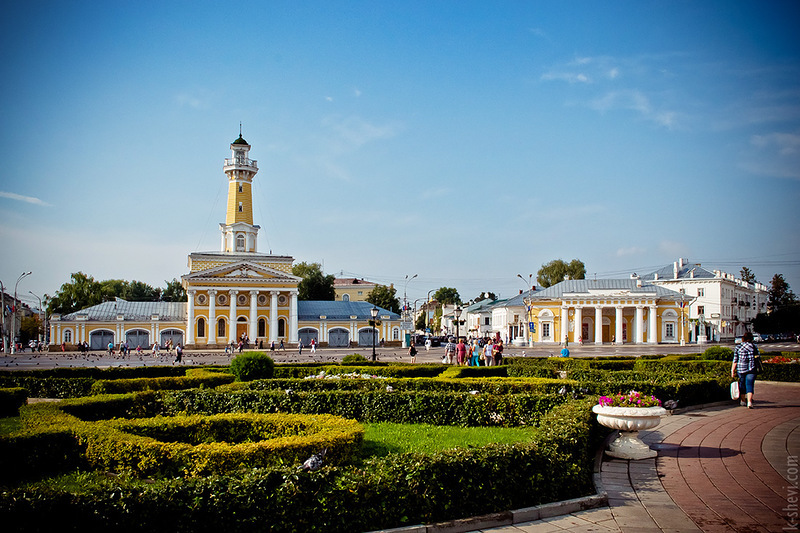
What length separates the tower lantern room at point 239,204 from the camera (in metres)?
68.1

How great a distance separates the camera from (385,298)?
94375 millimetres

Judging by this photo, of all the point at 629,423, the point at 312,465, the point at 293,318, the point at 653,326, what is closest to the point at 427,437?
the point at 629,423

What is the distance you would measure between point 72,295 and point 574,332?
2638 inches

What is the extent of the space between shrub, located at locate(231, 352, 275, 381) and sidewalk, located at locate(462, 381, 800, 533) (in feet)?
43.4

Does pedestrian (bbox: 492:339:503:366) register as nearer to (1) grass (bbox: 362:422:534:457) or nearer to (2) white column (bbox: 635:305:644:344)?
(1) grass (bbox: 362:422:534:457)

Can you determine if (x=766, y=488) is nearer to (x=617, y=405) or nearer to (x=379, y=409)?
(x=617, y=405)

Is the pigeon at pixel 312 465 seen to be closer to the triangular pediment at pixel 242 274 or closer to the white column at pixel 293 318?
the triangular pediment at pixel 242 274

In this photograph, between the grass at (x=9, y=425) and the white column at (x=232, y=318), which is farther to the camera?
the white column at (x=232, y=318)

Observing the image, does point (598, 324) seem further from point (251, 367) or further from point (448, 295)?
point (448, 295)

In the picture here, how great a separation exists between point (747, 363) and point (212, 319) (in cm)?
5471

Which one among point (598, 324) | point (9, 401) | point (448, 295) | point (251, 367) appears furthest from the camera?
point (448, 295)

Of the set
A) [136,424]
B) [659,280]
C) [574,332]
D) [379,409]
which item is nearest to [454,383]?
[379,409]

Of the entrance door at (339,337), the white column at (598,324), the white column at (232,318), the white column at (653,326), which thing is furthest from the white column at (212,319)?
the white column at (653,326)

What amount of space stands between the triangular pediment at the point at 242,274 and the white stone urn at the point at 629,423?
56.2 m
